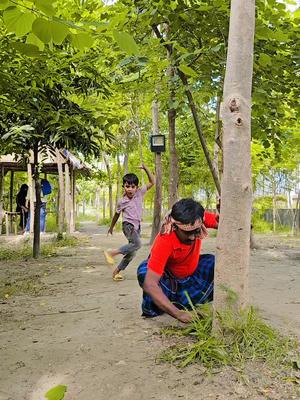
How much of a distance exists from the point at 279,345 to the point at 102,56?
14.6ft

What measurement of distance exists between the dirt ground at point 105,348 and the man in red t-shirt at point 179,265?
0.26 m

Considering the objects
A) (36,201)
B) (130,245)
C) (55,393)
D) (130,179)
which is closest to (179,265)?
(55,393)

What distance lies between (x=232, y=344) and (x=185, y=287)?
0.84 m

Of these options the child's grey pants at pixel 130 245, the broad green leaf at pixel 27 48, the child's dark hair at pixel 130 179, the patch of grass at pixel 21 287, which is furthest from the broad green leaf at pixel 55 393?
the child's dark hair at pixel 130 179

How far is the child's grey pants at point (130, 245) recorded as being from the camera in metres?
6.00

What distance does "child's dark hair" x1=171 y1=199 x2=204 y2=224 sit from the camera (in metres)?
3.20

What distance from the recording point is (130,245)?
6.02m

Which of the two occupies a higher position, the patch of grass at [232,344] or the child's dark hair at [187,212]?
the child's dark hair at [187,212]

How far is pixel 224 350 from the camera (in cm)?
275

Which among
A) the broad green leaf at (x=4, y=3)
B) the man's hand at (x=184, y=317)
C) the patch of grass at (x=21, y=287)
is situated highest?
the broad green leaf at (x=4, y=3)

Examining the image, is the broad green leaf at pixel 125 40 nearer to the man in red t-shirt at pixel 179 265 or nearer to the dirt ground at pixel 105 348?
the man in red t-shirt at pixel 179 265

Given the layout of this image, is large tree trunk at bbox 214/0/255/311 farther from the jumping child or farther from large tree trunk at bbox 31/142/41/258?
large tree trunk at bbox 31/142/41/258

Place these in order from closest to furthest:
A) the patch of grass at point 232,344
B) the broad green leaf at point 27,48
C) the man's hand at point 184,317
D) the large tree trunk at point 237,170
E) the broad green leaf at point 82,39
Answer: the broad green leaf at point 82,39, the broad green leaf at point 27,48, the patch of grass at point 232,344, the large tree trunk at point 237,170, the man's hand at point 184,317

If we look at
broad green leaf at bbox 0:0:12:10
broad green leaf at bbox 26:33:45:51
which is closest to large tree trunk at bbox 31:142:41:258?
broad green leaf at bbox 26:33:45:51
